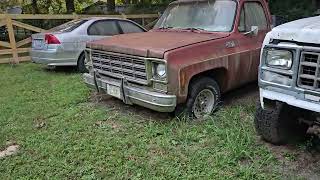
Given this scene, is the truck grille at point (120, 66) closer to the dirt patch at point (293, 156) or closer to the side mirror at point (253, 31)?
the dirt patch at point (293, 156)

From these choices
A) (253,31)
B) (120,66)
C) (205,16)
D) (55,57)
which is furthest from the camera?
(55,57)

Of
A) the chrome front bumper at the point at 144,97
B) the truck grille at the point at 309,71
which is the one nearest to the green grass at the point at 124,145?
the chrome front bumper at the point at 144,97

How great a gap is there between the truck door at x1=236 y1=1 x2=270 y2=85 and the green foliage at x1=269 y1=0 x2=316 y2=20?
6.85 metres

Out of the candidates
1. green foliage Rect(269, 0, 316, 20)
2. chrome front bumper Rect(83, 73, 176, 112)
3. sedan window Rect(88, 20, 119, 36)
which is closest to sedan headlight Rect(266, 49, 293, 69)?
chrome front bumper Rect(83, 73, 176, 112)

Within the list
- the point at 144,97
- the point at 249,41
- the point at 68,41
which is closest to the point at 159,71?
the point at 144,97

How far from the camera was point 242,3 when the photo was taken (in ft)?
19.1

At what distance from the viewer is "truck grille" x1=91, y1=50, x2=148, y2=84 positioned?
4.86 m

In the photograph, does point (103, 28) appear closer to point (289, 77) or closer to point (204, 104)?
point (204, 104)

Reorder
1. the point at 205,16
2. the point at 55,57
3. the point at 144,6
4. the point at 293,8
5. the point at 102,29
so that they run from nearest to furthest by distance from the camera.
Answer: the point at 205,16, the point at 55,57, the point at 102,29, the point at 293,8, the point at 144,6

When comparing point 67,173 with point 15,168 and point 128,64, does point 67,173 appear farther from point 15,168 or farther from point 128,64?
point 128,64

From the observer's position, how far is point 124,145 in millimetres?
4438

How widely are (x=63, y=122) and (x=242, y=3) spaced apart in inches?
135

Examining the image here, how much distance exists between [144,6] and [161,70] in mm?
14916

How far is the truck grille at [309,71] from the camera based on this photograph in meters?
3.17
